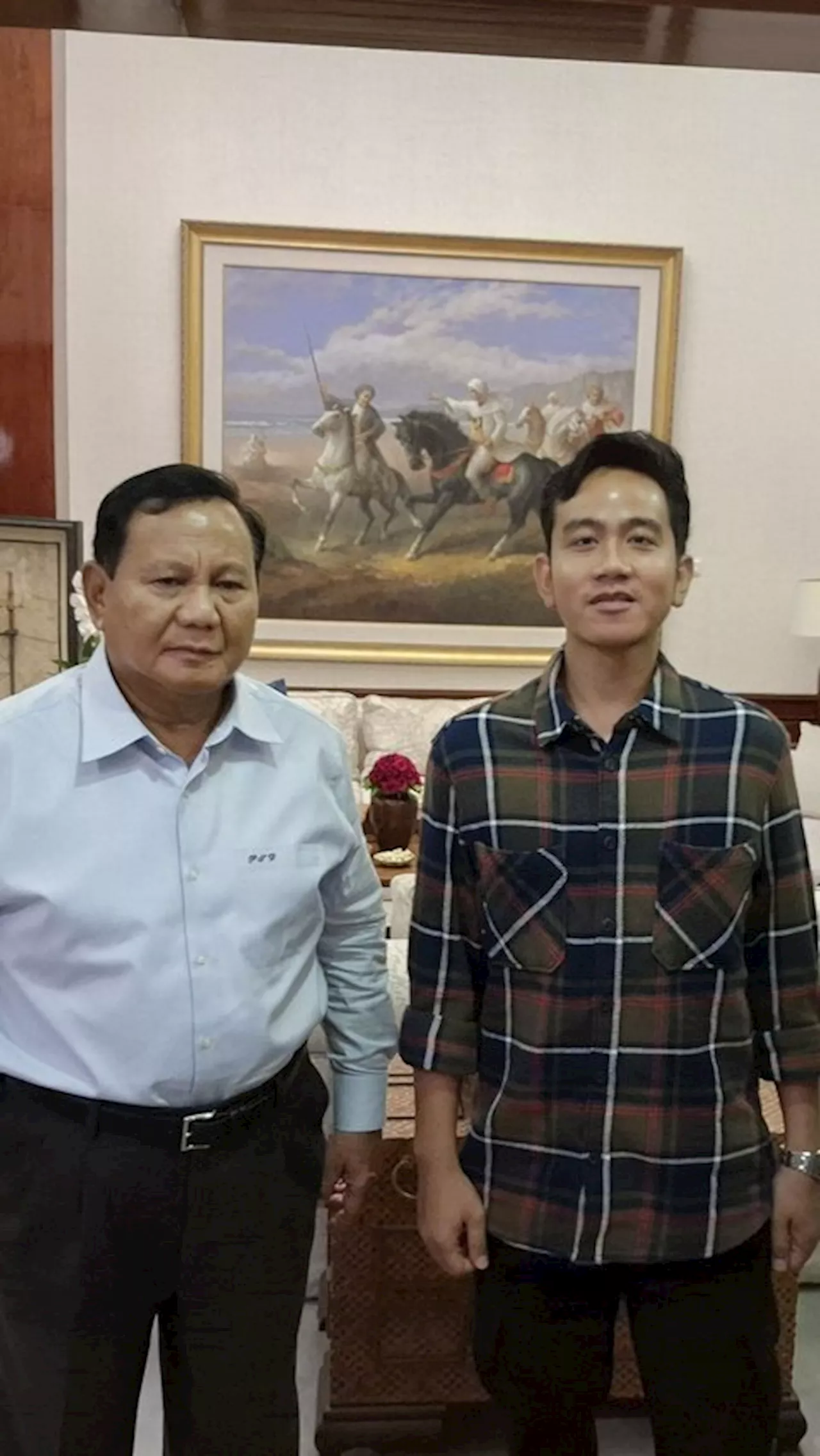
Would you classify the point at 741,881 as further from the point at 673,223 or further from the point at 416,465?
the point at 673,223

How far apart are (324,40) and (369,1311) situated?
172 centimetres

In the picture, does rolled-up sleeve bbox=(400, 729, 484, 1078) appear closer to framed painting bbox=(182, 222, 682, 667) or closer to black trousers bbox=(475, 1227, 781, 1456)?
black trousers bbox=(475, 1227, 781, 1456)

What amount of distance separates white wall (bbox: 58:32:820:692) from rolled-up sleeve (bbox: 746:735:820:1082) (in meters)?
3.76

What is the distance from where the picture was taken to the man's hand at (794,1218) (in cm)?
126

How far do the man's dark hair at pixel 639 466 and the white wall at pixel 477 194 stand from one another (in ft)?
12.2

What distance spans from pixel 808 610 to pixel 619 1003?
12.3 ft

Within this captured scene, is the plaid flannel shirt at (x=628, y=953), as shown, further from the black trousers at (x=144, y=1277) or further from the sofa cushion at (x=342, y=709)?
the sofa cushion at (x=342, y=709)

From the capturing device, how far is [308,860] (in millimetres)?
1247

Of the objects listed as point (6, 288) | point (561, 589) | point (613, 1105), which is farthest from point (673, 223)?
point (613, 1105)

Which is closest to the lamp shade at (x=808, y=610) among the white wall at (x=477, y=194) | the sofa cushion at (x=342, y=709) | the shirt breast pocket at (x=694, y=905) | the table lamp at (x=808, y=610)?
the table lamp at (x=808, y=610)

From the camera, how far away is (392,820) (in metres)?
3.58

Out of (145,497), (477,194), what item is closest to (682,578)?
(145,497)

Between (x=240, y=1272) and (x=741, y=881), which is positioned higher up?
(x=741, y=881)

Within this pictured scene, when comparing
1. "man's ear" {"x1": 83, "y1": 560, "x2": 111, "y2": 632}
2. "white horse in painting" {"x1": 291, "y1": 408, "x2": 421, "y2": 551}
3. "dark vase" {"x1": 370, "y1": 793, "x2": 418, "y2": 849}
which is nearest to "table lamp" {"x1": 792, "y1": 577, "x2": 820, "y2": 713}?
"white horse in painting" {"x1": 291, "y1": 408, "x2": 421, "y2": 551}
